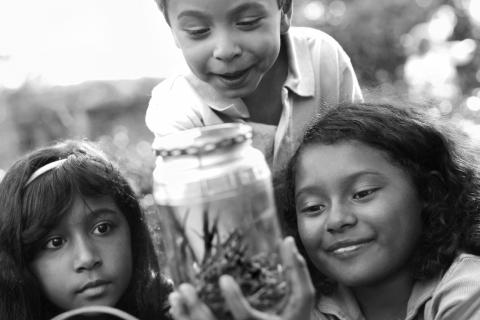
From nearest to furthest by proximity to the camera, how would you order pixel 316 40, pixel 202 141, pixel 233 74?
pixel 202 141
pixel 233 74
pixel 316 40

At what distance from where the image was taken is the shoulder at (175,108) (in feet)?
7.21

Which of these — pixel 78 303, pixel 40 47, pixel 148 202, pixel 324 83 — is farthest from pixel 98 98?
pixel 78 303

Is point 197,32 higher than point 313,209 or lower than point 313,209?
higher

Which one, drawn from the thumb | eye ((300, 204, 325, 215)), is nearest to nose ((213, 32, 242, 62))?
eye ((300, 204, 325, 215))

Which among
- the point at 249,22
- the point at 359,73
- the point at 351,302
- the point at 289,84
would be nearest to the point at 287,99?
the point at 289,84

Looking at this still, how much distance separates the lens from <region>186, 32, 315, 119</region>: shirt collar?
2.19 meters

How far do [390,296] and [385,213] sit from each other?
26 centimetres

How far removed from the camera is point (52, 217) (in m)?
1.87

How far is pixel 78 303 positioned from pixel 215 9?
2.55 feet

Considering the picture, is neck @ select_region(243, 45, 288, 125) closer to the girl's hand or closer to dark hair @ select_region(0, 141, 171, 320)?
dark hair @ select_region(0, 141, 171, 320)

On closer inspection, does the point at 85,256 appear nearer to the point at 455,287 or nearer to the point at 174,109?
the point at 174,109

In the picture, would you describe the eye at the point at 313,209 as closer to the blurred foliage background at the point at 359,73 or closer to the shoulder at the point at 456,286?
the shoulder at the point at 456,286

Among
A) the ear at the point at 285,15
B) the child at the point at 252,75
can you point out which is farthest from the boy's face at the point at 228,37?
the ear at the point at 285,15

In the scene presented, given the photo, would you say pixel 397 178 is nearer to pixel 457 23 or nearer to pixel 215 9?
pixel 215 9
